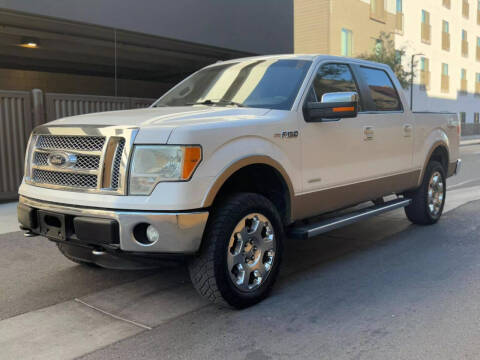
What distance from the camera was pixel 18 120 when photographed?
8664 millimetres

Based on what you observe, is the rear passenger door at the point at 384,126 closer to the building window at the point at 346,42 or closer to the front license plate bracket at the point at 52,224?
the front license plate bracket at the point at 52,224

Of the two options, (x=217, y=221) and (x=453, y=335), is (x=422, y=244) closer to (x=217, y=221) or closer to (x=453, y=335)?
(x=453, y=335)

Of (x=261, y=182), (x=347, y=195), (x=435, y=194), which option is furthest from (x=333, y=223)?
(x=435, y=194)

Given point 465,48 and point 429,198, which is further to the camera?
point 465,48

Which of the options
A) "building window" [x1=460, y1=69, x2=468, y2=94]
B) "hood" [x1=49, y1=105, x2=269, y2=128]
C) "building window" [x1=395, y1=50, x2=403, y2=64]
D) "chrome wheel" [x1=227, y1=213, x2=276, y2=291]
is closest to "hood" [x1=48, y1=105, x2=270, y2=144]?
"hood" [x1=49, y1=105, x2=269, y2=128]

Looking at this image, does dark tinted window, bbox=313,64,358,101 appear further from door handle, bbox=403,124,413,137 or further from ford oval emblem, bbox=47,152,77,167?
ford oval emblem, bbox=47,152,77,167

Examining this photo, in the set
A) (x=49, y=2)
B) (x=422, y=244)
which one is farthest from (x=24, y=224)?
(x=49, y=2)

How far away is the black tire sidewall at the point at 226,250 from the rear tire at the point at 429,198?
9.86ft

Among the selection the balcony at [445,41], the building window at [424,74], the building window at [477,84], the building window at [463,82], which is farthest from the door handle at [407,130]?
Result: the building window at [477,84]

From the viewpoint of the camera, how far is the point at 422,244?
5547 mm

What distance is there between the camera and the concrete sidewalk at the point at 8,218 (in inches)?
258

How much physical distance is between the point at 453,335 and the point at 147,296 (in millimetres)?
2289

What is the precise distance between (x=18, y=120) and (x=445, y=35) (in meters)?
34.3

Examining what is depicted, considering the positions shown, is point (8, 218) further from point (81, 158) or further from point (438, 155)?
point (438, 155)
